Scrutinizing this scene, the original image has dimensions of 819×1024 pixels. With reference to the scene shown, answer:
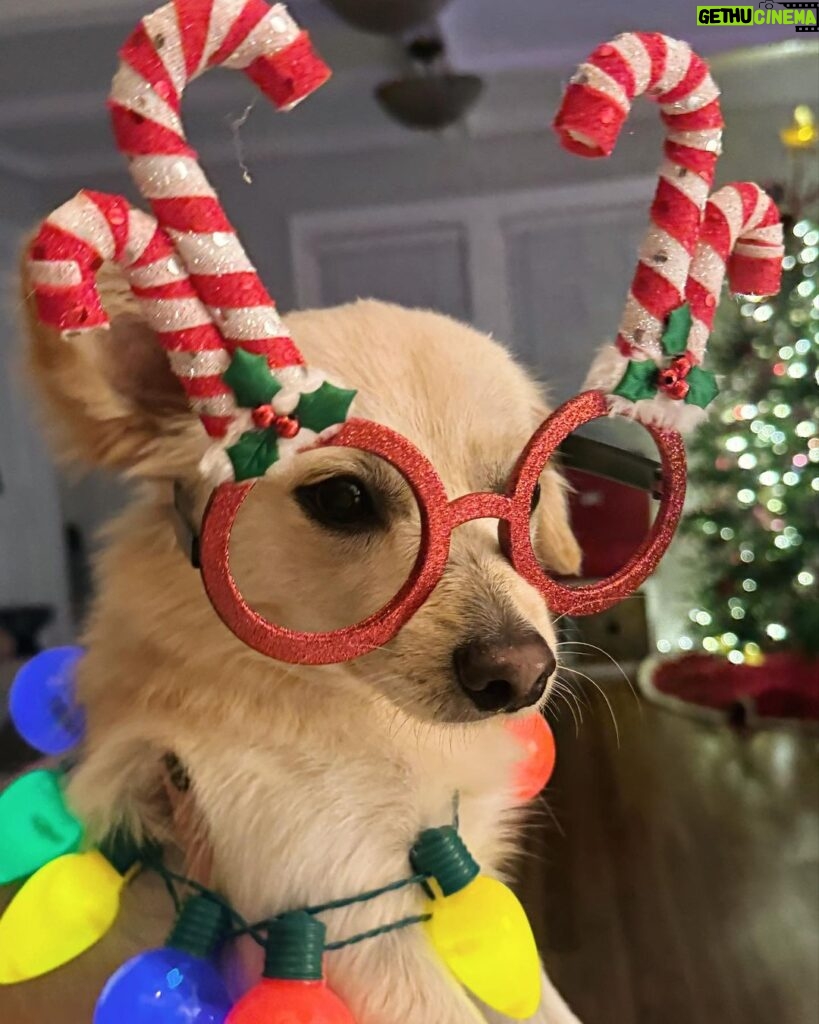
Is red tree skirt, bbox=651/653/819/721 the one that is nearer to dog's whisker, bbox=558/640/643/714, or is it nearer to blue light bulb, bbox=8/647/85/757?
dog's whisker, bbox=558/640/643/714

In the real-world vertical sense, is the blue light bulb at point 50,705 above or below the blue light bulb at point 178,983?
above

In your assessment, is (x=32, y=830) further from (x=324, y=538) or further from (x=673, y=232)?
(x=673, y=232)

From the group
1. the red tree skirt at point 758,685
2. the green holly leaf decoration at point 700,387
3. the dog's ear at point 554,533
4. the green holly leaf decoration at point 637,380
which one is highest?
the green holly leaf decoration at point 637,380

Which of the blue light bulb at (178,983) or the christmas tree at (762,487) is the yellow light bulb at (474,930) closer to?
the blue light bulb at (178,983)

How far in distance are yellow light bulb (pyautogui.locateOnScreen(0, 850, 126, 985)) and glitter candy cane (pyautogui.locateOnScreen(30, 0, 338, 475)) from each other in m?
0.41

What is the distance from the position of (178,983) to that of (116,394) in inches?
17.4

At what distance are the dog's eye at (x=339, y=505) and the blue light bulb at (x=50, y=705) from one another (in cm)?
31

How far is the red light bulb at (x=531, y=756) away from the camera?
2.78 ft

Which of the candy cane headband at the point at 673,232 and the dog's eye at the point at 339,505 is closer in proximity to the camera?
the candy cane headband at the point at 673,232

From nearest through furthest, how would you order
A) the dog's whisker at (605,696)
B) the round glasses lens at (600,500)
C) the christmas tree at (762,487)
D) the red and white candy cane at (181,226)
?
1. the red and white candy cane at (181,226)
2. the round glasses lens at (600,500)
3. the dog's whisker at (605,696)
4. the christmas tree at (762,487)

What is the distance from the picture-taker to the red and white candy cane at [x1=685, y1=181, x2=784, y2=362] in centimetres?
61

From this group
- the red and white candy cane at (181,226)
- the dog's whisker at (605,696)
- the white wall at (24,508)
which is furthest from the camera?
the dog's whisker at (605,696)

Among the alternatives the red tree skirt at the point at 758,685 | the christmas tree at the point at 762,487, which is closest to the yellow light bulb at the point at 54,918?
the red tree skirt at the point at 758,685

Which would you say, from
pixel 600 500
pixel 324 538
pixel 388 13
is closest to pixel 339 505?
pixel 324 538
